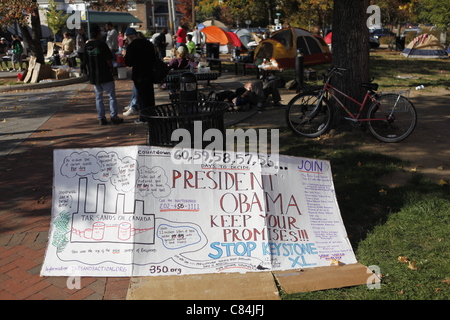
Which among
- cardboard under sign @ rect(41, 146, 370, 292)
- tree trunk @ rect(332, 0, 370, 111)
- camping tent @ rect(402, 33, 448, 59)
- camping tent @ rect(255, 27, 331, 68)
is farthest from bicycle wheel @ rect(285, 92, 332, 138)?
camping tent @ rect(402, 33, 448, 59)

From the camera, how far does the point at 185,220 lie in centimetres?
371

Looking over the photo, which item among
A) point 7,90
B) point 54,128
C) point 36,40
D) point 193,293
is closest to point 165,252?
point 193,293

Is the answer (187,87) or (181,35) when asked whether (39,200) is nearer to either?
(187,87)

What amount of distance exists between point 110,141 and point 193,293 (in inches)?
196

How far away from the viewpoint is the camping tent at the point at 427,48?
82.4 ft

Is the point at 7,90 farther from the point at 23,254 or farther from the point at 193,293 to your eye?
the point at 193,293

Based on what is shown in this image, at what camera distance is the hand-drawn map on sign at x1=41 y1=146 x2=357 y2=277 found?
141 inches

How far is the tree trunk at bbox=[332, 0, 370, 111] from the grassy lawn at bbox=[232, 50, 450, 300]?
34.2 inches

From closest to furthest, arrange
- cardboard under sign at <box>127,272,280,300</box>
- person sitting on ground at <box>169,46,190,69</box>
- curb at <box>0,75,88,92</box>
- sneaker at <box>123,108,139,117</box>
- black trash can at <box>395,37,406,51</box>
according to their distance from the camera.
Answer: cardboard under sign at <box>127,272,280,300</box> < sneaker at <box>123,108,139,117</box> < person sitting on ground at <box>169,46,190,69</box> < curb at <box>0,75,88,92</box> < black trash can at <box>395,37,406,51</box>

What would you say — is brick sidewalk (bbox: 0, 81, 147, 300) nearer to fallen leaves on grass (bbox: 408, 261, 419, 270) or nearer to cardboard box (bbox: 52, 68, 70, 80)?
fallen leaves on grass (bbox: 408, 261, 419, 270)

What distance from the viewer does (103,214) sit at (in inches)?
145

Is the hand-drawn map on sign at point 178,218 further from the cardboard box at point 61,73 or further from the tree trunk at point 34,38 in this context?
the tree trunk at point 34,38

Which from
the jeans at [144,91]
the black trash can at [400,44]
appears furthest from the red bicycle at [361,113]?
the black trash can at [400,44]

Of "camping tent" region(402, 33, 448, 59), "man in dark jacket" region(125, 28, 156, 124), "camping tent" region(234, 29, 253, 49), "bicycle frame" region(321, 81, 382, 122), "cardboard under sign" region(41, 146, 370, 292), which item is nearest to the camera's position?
"cardboard under sign" region(41, 146, 370, 292)
